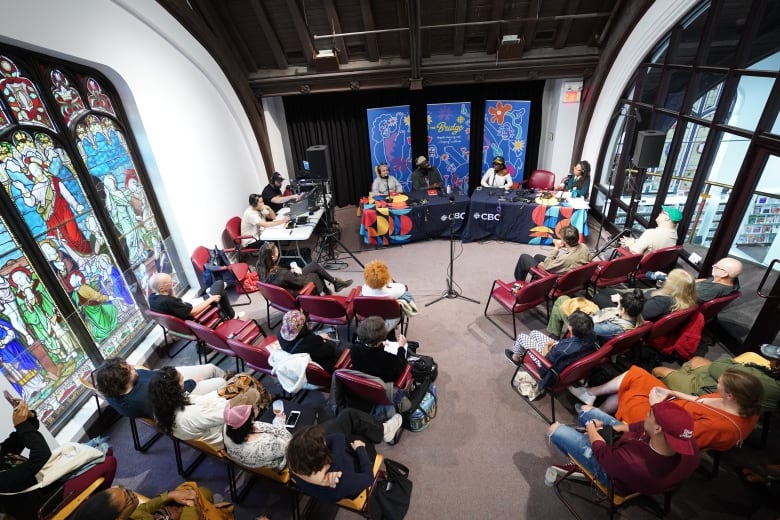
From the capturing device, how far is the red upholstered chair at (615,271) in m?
4.01

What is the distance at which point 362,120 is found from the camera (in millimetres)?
7797

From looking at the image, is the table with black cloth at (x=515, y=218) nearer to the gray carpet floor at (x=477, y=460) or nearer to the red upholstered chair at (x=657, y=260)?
the red upholstered chair at (x=657, y=260)

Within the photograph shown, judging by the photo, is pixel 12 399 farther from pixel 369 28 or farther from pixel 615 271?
pixel 369 28

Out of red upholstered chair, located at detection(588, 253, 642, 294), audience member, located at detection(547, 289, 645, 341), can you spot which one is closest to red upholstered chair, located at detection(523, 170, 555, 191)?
red upholstered chair, located at detection(588, 253, 642, 294)

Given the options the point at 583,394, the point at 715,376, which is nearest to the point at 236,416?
the point at 583,394

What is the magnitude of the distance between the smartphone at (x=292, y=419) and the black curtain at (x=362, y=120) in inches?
245

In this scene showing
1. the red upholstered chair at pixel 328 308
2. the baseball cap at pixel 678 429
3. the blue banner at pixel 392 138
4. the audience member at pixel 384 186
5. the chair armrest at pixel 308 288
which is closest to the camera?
the baseball cap at pixel 678 429

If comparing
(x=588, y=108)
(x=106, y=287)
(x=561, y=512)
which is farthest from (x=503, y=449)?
(x=588, y=108)

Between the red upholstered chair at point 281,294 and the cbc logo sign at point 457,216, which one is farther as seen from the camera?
the cbc logo sign at point 457,216

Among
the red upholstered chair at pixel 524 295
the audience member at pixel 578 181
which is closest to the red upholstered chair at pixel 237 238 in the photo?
the red upholstered chair at pixel 524 295

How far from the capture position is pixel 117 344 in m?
3.88

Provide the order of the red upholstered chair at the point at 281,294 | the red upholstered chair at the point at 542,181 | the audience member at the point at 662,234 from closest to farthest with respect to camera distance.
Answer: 1. the red upholstered chair at the point at 281,294
2. the audience member at the point at 662,234
3. the red upholstered chair at the point at 542,181

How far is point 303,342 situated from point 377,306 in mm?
971

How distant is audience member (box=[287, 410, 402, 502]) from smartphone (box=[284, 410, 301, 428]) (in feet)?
1.18
